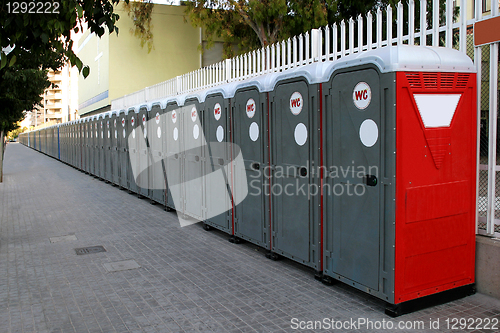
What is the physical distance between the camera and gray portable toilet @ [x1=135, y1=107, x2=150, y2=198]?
36.2 ft

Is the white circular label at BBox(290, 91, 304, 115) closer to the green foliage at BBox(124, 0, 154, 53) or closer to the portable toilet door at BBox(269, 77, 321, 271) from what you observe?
the portable toilet door at BBox(269, 77, 321, 271)

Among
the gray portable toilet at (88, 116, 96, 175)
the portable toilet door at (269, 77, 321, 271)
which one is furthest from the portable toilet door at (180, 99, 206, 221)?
the gray portable toilet at (88, 116, 96, 175)

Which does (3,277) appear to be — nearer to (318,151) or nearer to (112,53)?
(318,151)

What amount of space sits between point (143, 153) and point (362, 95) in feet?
26.3

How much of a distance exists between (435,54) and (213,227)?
4.92 meters

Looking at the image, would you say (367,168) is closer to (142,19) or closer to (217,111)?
(217,111)

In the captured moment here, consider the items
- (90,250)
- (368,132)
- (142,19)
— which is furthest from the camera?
(142,19)

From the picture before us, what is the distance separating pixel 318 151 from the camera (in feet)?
16.4

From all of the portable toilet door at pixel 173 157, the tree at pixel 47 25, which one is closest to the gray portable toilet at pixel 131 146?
the portable toilet door at pixel 173 157

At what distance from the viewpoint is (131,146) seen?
12320 millimetres

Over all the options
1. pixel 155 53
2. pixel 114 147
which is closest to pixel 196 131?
pixel 114 147

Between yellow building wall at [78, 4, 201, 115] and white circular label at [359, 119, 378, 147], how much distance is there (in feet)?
74.8

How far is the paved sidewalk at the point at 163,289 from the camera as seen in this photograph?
13.6 feet

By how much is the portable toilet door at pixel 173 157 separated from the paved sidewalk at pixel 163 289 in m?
1.02
